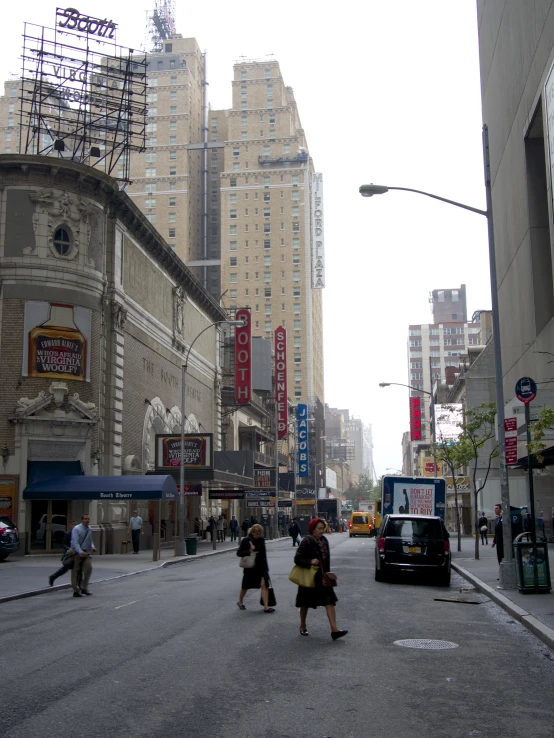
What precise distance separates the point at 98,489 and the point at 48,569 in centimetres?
592

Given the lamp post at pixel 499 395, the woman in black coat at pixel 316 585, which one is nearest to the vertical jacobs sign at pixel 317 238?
the lamp post at pixel 499 395

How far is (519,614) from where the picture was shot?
13.6 metres

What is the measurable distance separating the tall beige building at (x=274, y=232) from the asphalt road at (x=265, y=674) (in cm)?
10255

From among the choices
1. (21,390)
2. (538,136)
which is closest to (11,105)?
(21,390)

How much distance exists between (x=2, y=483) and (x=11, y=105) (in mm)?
112395

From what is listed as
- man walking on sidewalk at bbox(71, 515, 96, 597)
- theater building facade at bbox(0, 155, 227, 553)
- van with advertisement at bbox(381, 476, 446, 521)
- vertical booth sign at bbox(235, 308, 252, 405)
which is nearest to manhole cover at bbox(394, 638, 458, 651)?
man walking on sidewalk at bbox(71, 515, 96, 597)

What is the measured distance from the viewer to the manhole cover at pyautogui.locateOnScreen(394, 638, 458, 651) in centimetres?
1094

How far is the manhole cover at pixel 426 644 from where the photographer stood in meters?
10.9

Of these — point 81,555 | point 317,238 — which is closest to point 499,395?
point 81,555

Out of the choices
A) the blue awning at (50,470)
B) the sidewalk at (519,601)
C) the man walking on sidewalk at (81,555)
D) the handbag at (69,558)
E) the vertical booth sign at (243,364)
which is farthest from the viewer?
the vertical booth sign at (243,364)

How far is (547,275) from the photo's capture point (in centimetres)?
2605

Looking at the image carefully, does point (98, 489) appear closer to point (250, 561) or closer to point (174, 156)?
point (250, 561)

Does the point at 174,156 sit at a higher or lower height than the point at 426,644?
higher

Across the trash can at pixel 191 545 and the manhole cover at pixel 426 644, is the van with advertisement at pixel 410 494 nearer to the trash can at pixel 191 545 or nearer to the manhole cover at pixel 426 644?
the trash can at pixel 191 545
